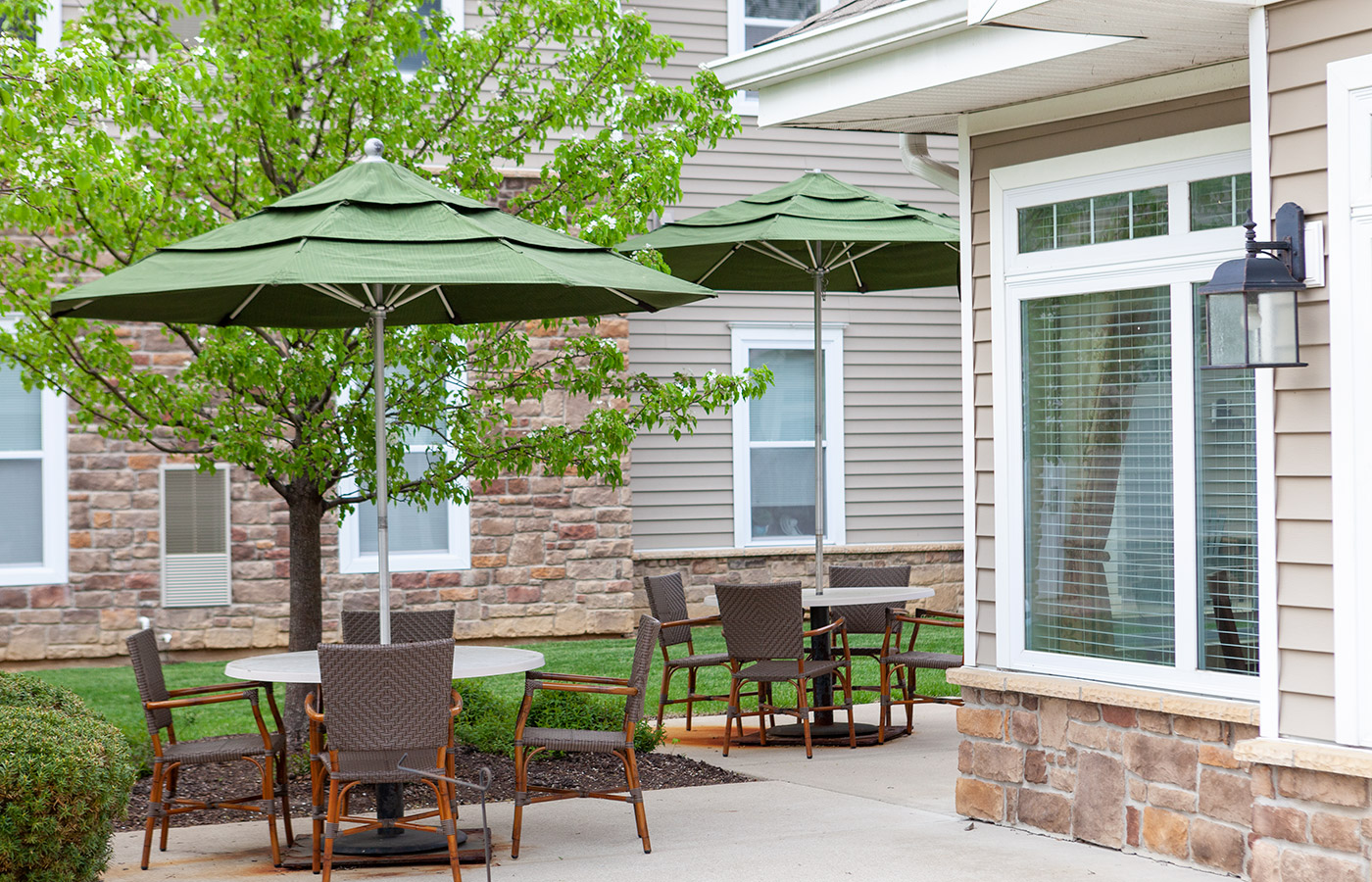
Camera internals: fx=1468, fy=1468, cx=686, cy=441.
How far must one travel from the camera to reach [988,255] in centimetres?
615

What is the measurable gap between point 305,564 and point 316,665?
1921 millimetres

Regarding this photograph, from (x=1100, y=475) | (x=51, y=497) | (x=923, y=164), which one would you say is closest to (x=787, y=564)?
(x=51, y=497)

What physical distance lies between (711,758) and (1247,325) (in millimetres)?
4281

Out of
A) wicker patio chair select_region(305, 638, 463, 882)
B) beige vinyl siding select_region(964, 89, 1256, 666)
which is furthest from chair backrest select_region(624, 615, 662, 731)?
beige vinyl siding select_region(964, 89, 1256, 666)

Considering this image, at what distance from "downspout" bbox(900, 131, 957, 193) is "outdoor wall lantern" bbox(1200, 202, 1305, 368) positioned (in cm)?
250

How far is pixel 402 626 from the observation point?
6664 mm

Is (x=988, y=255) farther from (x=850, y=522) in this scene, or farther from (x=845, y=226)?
(x=850, y=522)

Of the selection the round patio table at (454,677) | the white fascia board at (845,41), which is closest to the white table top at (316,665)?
the round patio table at (454,677)

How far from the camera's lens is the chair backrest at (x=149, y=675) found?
5.68 m

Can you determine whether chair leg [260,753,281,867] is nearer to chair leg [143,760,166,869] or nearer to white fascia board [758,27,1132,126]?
chair leg [143,760,166,869]

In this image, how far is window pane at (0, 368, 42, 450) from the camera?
10883mm

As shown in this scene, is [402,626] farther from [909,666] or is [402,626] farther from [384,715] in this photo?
[909,666]

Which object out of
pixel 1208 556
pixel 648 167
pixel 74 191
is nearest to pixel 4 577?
pixel 74 191

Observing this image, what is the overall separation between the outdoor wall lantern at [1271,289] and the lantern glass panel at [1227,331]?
0.01 m
